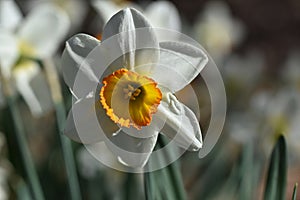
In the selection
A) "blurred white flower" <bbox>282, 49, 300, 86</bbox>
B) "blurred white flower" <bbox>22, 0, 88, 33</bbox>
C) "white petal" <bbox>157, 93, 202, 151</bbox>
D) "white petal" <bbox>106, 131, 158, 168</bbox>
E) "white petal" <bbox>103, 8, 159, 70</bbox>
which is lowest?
"blurred white flower" <bbox>22, 0, 88, 33</bbox>

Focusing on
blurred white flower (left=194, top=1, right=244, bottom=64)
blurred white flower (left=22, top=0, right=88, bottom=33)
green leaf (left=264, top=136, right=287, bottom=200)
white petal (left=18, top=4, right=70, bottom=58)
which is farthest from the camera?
blurred white flower (left=22, top=0, right=88, bottom=33)

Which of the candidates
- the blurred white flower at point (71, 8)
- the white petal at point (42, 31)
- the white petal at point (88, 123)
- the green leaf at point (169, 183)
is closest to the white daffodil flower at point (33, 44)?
the white petal at point (42, 31)

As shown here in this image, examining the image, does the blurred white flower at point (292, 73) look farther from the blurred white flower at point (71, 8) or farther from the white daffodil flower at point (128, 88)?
the white daffodil flower at point (128, 88)

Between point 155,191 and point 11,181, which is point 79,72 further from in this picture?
point 11,181

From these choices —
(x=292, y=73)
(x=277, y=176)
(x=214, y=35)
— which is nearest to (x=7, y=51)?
(x=277, y=176)

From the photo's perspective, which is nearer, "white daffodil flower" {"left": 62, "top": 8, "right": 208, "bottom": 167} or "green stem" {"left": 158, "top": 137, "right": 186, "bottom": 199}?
"white daffodil flower" {"left": 62, "top": 8, "right": 208, "bottom": 167}

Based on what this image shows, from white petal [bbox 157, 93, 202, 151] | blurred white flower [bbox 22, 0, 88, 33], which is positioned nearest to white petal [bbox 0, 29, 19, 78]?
white petal [bbox 157, 93, 202, 151]

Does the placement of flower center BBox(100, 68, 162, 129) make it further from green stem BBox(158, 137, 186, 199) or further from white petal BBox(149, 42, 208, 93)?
green stem BBox(158, 137, 186, 199)
